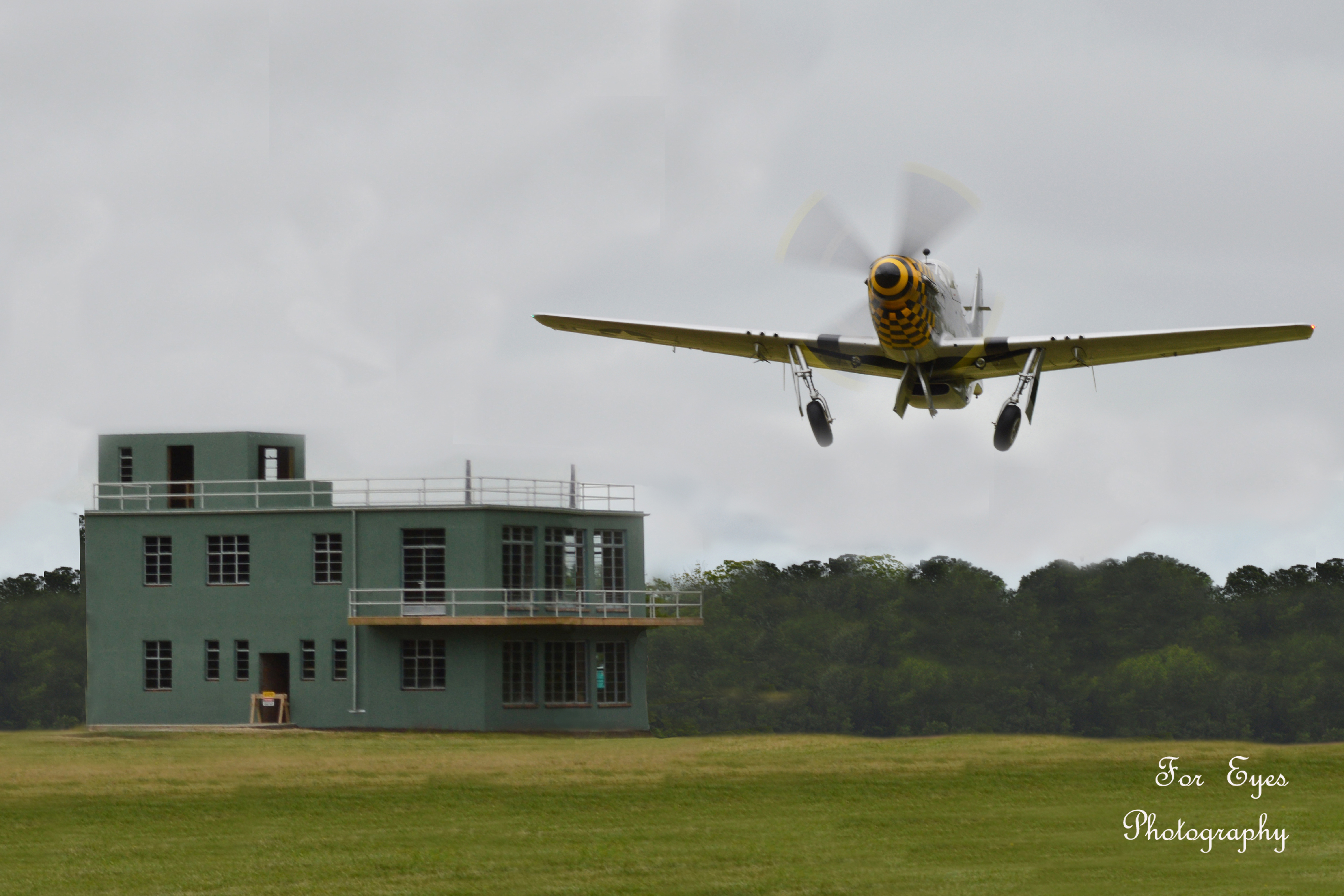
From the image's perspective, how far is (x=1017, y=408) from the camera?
26219mm

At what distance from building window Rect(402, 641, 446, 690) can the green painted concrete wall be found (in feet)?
0.68

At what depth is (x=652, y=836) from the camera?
29125mm

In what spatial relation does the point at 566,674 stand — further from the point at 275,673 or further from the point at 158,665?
the point at 158,665

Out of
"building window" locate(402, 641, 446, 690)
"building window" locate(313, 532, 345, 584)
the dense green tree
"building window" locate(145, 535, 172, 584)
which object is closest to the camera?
"building window" locate(402, 641, 446, 690)

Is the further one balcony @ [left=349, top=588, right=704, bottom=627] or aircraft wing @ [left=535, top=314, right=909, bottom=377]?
balcony @ [left=349, top=588, right=704, bottom=627]

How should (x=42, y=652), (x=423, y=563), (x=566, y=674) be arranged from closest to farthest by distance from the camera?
(x=423, y=563) < (x=566, y=674) < (x=42, y=652)

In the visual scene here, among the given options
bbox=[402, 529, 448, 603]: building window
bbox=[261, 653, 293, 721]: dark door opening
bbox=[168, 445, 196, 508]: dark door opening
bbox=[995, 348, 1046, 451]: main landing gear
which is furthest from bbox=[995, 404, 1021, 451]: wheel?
bbox=[168, 445, 196, 508]: dark door opening

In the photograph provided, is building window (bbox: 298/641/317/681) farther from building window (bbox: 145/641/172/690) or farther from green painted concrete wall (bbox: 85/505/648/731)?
building window (bbox: 145/641/172/690)

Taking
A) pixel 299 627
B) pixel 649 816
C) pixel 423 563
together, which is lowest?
pixel 649 816

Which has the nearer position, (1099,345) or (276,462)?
(1099,345)

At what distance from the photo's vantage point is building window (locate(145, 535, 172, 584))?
46.6 m

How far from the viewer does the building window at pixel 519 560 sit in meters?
45.6

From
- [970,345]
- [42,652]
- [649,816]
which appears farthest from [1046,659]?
[42,652]

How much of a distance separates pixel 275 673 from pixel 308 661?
1.18m
